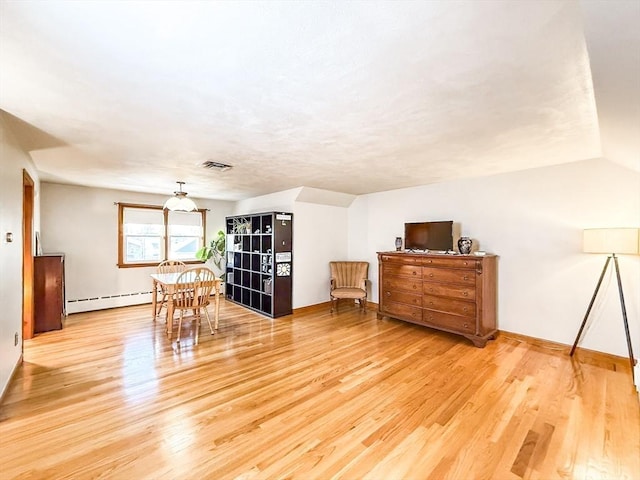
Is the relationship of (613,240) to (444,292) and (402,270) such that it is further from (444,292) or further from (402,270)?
(402,270)

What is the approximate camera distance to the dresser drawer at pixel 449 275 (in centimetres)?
374

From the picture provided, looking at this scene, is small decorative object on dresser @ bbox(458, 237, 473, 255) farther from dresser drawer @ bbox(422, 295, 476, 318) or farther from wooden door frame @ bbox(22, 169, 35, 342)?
wooden door frame @ bbox(22, 169, 35, 342)

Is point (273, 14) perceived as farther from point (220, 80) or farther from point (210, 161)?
point (210, 161)

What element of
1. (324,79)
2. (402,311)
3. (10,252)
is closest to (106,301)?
(10,252)

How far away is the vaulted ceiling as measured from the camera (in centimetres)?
122

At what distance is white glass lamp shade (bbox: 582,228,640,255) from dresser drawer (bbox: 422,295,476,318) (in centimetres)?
141

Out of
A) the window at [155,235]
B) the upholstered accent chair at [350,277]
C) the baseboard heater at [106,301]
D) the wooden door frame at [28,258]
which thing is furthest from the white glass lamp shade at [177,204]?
the upholstered accent chair at [350,277]

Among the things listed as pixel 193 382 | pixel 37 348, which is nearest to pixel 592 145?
pixel 193 382

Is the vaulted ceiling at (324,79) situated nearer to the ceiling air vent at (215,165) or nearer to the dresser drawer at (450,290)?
the ceiling air vent at (215,165)

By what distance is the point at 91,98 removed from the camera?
1968 mm

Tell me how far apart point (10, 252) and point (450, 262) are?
4.89m

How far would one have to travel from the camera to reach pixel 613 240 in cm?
297

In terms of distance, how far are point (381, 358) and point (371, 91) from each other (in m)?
2.81

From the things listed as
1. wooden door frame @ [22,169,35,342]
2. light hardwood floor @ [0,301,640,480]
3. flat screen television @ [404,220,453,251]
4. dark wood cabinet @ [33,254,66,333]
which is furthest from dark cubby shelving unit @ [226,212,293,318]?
wooden door frame @ [22,169,35,342]
